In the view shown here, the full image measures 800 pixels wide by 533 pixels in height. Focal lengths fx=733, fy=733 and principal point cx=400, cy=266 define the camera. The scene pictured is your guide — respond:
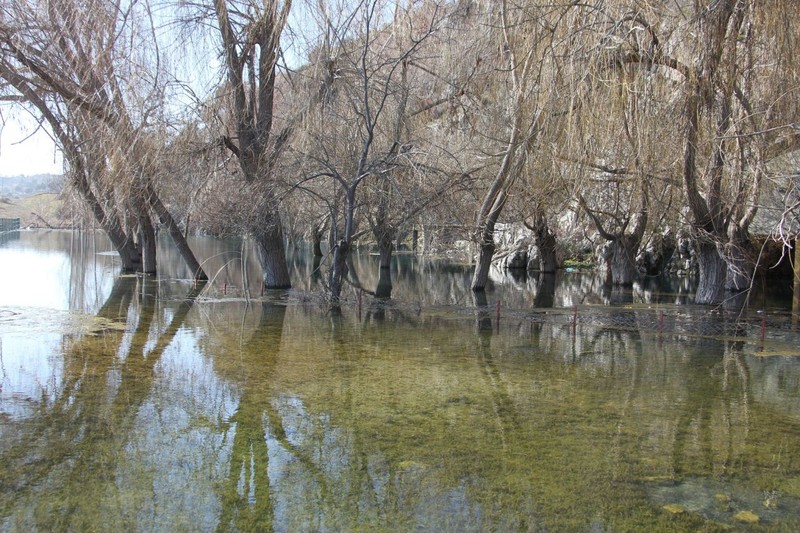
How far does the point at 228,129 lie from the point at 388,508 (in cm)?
1113

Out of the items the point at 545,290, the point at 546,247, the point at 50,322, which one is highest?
the point at 546,247

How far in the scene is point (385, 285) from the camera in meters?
20.2

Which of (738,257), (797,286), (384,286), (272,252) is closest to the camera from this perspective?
(738,257)

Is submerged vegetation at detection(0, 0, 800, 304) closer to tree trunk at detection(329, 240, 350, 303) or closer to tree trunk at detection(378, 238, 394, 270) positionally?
tree trunk at detection(329, 240, 350, 303)

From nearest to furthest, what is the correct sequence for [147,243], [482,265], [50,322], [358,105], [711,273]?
[50,322] → [358,105] → [711,273] → [482,265] → [147,243]

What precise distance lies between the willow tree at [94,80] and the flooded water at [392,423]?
2.87 m

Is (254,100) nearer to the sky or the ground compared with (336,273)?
nearer to the sky

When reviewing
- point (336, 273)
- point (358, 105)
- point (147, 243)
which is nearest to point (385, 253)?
point (147, 243)

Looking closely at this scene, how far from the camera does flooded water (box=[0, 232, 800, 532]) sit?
444 cm

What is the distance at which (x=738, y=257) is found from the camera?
1483 centimetres

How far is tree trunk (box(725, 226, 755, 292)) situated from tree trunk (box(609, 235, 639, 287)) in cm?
292

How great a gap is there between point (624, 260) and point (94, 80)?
14.8m

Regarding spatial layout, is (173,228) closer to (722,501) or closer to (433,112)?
(433,112)

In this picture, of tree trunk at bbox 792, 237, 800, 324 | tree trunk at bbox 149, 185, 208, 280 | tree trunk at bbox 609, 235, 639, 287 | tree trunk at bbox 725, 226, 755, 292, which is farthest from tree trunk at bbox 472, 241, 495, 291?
tree trunk at bbox 149, 185, 208, 280
